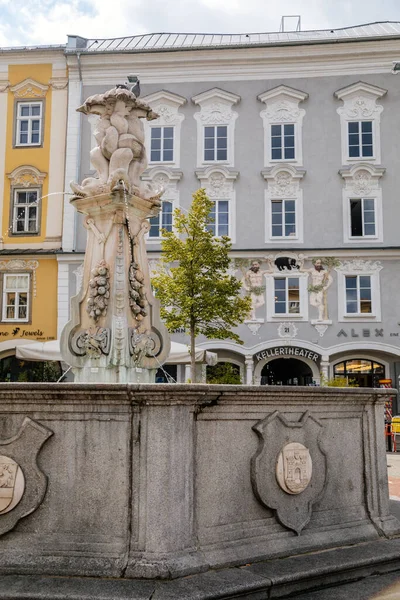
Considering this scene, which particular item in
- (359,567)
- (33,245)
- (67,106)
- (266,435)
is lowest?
(359,567)

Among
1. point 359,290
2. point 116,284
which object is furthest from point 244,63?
point 116,284

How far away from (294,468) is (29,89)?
2520 centimetres

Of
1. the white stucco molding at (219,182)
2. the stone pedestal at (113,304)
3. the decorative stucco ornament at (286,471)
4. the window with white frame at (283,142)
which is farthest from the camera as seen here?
the window with white frame at (283,142)

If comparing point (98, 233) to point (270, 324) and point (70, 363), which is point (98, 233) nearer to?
point (70, 363)

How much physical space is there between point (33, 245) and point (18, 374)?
5.27 meters

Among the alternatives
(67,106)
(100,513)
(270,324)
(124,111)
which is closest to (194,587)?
(100,513)

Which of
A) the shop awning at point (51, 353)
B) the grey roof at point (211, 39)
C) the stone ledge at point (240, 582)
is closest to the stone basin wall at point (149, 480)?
the stone ledge at point (240, 582)

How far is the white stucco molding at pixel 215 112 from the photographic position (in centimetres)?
2548

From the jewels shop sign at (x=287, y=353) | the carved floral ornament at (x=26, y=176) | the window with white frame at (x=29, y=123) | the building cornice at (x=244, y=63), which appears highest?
the building cornice at (x=244, y=63)

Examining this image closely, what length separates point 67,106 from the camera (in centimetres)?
2591

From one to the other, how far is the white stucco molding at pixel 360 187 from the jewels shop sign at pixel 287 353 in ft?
15.3

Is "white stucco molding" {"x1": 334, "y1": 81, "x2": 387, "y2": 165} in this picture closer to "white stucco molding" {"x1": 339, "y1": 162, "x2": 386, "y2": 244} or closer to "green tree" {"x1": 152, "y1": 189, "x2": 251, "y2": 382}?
"white stucco molding" {"x1": 339, "y1": 162, "x2": 386, "y2": 244}

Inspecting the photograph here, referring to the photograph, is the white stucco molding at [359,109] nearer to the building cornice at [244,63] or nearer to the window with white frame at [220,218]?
the building cornice at [244,63]

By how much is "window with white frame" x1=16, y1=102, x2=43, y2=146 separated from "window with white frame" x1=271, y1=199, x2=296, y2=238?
1046 centimetres
